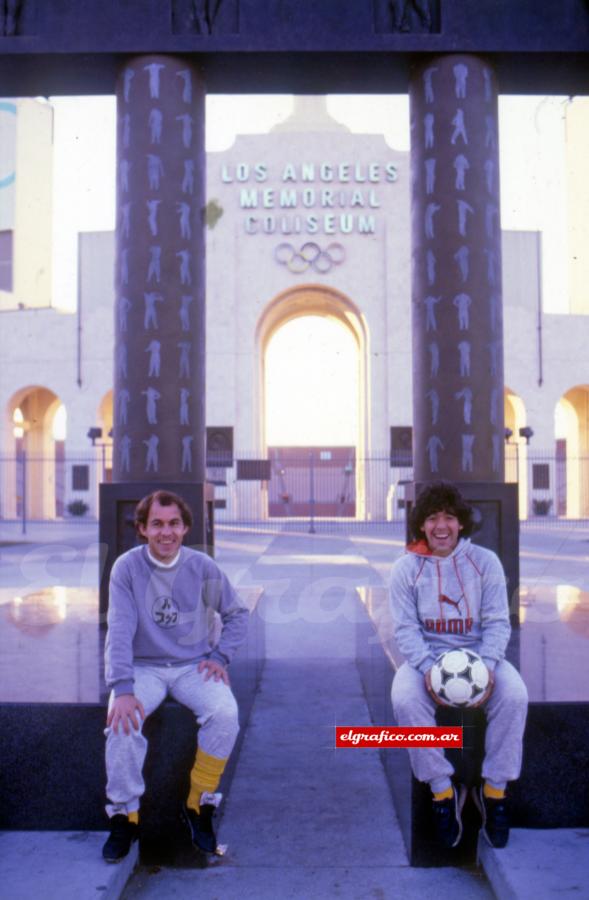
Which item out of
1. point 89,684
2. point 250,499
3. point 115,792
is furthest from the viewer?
point 250,499

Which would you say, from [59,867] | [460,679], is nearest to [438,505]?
[460,679]

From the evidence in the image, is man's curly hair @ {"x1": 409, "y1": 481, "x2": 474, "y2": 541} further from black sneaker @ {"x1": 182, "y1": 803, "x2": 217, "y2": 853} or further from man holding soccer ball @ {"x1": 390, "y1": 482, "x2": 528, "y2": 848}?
black sneaker @ {"x1": 182, "y1": 803, "x2": 217, "y2": 853}

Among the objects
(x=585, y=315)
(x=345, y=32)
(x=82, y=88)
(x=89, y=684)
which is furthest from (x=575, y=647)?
(x=585, y=315)

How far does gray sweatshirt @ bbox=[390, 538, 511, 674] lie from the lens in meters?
3.56

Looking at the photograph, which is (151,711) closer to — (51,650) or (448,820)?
(448,820)

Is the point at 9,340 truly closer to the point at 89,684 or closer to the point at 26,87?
the point at 26,87

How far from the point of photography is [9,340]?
3231 centimetres

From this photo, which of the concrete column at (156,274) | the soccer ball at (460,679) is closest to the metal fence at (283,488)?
the concrete column at (156,274)

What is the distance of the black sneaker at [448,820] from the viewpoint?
10.8ft

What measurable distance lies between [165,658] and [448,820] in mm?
1313

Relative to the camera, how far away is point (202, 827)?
342 cm

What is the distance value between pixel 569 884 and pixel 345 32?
5.58 meters

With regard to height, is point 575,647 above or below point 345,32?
below

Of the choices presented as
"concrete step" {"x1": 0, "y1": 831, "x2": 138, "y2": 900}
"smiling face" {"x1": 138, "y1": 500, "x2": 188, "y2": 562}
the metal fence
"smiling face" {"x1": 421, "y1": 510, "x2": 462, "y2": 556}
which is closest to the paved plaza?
"concrete step" {"x1": 0, "y1": 831, "x2": 138, "y2": 900}
